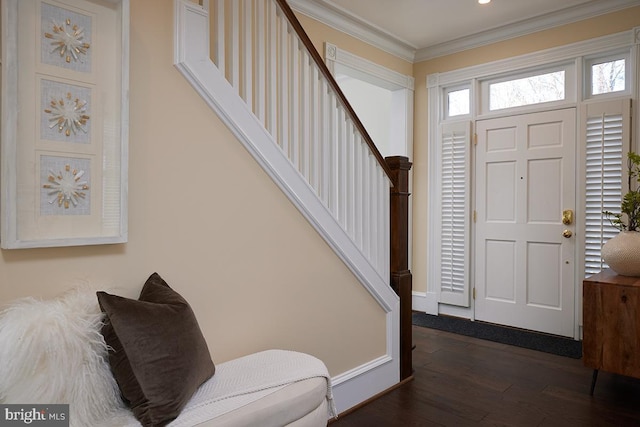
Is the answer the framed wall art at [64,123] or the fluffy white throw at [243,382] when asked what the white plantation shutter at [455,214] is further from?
the framed wall art at [64,123]

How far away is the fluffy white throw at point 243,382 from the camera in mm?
1369

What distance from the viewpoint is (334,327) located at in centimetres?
244

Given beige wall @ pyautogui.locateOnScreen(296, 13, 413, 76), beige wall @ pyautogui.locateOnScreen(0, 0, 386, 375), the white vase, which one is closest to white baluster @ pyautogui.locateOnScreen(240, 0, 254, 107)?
beige wall @ pyautogui.locateOnScreen(0, 0, 386, 375)

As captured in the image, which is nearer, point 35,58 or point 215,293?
point 35,58

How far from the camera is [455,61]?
4523mm

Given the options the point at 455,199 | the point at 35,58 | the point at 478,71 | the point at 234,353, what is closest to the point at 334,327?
the point at 234,353

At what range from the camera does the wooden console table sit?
8.26 ft

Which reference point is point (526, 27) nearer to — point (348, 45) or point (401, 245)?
point (348, 45)

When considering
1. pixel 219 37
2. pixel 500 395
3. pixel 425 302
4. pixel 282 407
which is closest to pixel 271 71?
pixel 219 37

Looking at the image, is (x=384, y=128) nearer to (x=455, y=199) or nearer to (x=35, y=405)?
(x=455, y=199)

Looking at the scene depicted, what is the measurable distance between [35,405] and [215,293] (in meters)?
0.79

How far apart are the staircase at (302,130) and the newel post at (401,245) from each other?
2 centimetres

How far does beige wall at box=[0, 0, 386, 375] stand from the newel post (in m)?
0.66

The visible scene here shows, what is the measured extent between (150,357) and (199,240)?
59 centimetres
